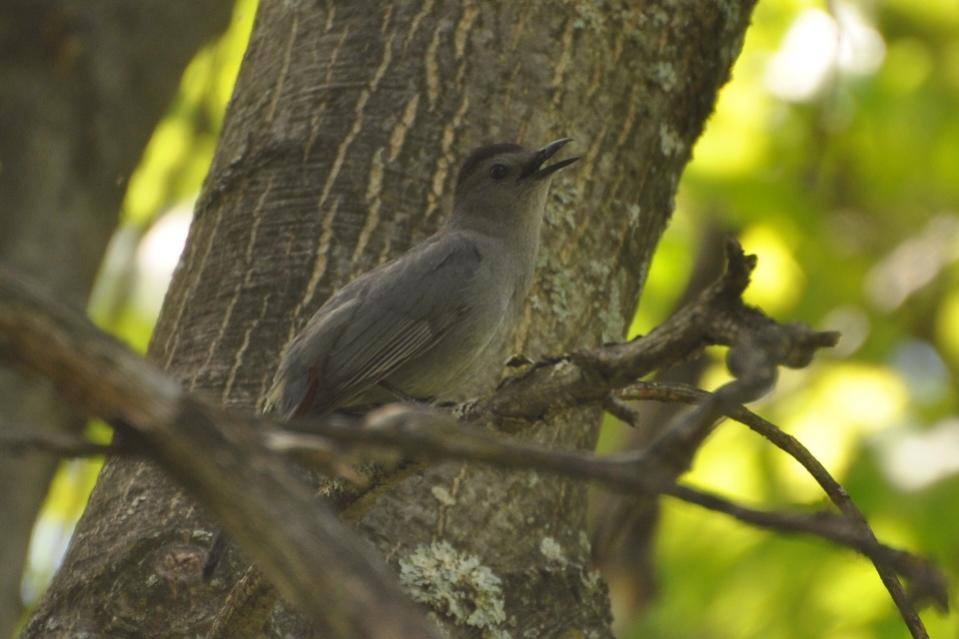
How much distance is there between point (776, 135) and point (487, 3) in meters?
2.84

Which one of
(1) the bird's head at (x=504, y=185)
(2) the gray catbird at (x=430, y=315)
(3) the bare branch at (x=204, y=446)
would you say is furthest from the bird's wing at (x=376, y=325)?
(3) the bare branch at (x=204, y=446)

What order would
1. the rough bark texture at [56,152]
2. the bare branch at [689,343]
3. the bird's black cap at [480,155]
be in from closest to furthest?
the bare branch at [689,343] → the bird's black cap at [480,155] → the rough bark texture at [56,152]

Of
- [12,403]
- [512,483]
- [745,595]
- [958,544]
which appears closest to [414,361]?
[512,483]

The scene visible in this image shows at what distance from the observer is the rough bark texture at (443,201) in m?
3.60

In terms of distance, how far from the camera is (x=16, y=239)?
504 cm

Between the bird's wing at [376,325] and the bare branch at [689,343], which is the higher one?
the bird's wing at [376,325]

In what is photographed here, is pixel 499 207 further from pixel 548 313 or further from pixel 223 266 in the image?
pixel 223 266

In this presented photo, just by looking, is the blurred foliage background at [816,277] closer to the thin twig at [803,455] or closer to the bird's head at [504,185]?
the bird's head at [504,185]

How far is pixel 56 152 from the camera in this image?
A: 17.0 ft

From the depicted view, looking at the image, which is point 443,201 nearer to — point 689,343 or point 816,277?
point 689,343

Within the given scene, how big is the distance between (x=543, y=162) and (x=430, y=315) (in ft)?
2.13

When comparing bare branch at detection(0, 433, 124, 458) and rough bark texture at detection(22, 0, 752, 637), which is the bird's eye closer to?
rough bark texture at detection(22, 0, 752, 637)

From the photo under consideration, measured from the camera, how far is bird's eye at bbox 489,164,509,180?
4.55 m

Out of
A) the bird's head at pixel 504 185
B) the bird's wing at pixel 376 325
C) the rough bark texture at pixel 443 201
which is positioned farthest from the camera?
the bird's head at pixel 504 185
